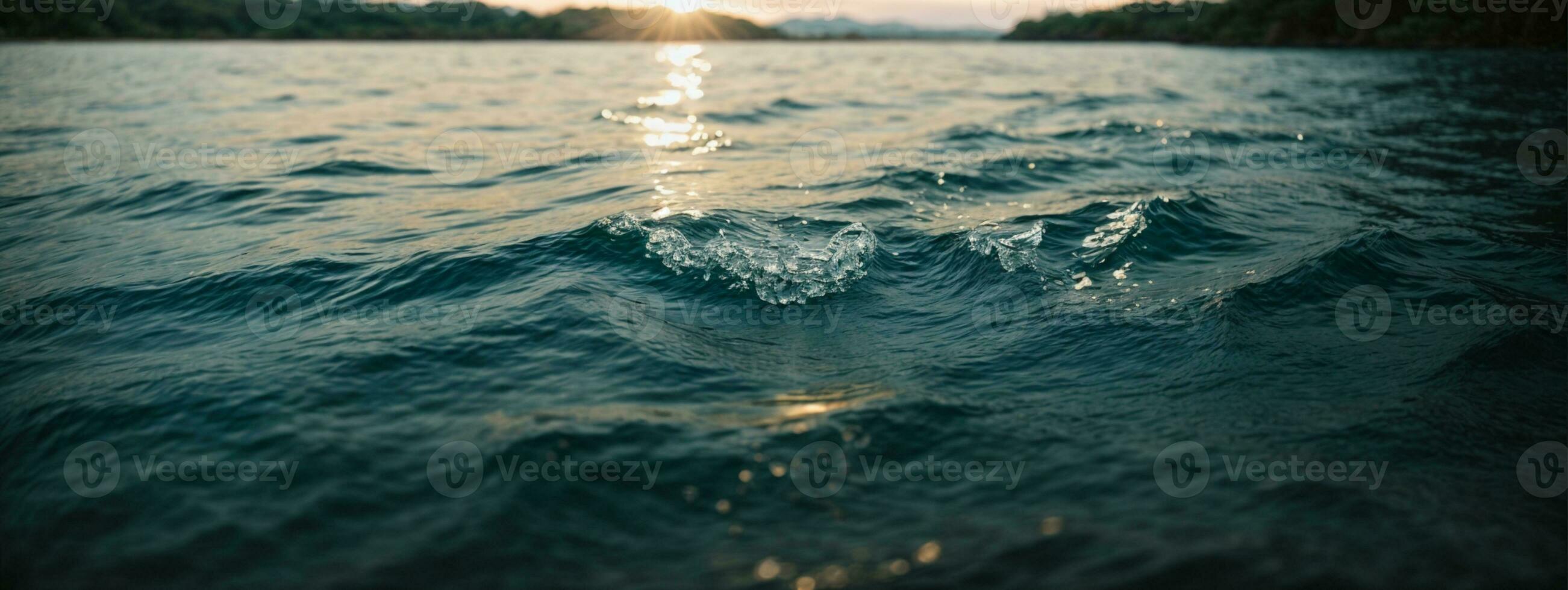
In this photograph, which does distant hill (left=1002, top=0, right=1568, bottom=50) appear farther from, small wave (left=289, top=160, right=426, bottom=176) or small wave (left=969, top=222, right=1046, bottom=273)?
small wave (left=289, top=160, right=426, bottom=176)

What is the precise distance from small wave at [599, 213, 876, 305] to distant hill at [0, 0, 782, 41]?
7623 cm

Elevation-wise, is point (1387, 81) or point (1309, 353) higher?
point (1387, 81)

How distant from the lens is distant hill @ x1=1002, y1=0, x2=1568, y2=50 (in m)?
49.0

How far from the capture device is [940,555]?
4137 mm

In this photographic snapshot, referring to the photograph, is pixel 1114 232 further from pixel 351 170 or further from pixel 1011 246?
pixel 351 170

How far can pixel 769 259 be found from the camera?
8492 mm

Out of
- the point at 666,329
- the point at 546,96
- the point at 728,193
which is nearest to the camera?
the point at 666,329

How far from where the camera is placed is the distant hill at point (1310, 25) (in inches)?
1930

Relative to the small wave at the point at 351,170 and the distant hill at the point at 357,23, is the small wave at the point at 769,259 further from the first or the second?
the distant hill at the point at 357,23

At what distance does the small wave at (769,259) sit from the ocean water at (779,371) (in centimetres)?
6

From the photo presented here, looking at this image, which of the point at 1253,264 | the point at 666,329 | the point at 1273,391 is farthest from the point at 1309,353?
the point at 666,329

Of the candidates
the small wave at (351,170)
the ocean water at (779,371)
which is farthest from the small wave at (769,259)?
the small wave at (351,170)

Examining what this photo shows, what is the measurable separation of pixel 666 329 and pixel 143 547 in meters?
3.67

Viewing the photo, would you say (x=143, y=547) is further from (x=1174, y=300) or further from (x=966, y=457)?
(x=1174, y=300)
